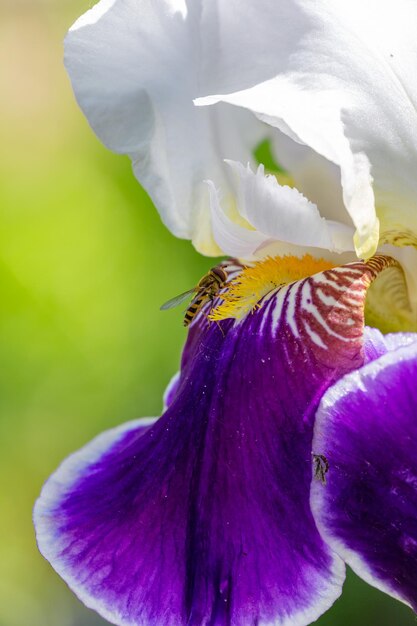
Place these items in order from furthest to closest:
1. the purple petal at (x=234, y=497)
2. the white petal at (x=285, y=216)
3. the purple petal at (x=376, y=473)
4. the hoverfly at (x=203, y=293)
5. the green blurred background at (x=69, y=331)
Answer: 1. the green blurred background at (x=69, y=331)
2. the hoverfly at (x=203, y=293)
3. the white petal at (x=285, y=216)
4. the purple petal at (x=234, y=497)
5. the purple petal at (x=376, y=473)

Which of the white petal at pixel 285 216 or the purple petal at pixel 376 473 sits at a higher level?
the white petal at pixel 285 216

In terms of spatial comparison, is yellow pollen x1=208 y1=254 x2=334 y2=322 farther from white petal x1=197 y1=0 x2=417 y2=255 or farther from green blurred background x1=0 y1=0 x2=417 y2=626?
green blurred background x1=0 y1=0 x2=417 y2=626

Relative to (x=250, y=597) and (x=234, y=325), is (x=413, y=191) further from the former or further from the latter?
(x=250, y=597)

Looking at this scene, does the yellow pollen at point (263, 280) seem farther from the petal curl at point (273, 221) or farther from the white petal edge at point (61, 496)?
the white petal edge at point (61, 496)

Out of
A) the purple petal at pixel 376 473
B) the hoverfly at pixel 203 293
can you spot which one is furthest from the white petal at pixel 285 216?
the purple petal at pixel 376 473

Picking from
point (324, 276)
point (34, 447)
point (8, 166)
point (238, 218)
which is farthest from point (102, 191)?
point (324, 276)

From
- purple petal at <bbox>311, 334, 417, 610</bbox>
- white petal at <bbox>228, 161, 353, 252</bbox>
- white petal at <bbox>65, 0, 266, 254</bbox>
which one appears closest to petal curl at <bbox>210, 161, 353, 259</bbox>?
white petal at <bbox>228, 161, 353, 252</bbox>
